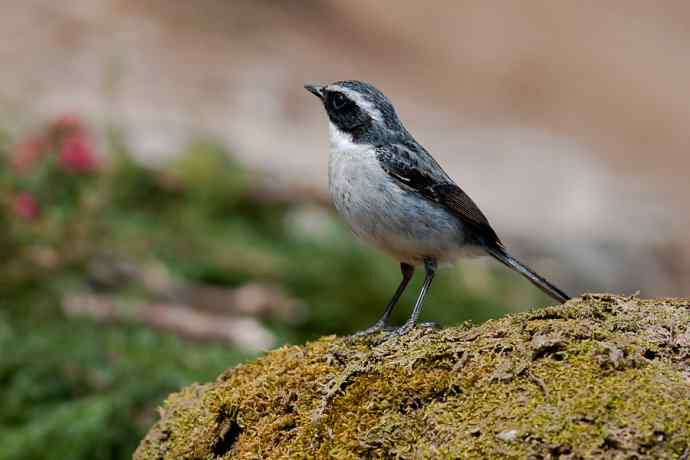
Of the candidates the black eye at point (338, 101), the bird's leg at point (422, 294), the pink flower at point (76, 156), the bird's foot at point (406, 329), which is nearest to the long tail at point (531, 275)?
the bird's leg at point (422, 294)

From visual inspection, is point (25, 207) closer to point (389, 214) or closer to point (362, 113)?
point (362, 113)

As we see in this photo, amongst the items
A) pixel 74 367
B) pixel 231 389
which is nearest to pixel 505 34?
pixel 74 367

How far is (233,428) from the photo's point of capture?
4125 mm

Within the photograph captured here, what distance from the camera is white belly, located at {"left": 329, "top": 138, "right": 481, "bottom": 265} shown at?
517 cm

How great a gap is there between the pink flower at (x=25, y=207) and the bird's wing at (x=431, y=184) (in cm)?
349

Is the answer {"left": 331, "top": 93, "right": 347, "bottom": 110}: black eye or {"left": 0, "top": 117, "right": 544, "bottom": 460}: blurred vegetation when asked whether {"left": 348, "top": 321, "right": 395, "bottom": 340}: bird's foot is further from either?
{"left": 0, "top": 117, "right": 544, "bottom": 460}: blurred vegetation

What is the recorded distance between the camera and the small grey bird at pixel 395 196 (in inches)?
205

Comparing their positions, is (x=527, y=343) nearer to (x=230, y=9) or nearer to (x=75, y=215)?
(x=75, y=215)

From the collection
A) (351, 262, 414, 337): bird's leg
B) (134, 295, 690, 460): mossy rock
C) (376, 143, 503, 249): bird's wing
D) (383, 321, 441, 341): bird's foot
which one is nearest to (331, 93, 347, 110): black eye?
→ (376, 143, 503, 249): bird's wing

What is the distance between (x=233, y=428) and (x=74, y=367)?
3.30 m

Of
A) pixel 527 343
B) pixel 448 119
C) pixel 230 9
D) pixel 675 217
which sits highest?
pixel 230 9

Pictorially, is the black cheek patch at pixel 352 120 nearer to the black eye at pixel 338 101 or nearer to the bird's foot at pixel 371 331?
the black eye at pixel 338 101

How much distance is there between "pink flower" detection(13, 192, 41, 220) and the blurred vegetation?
13mm

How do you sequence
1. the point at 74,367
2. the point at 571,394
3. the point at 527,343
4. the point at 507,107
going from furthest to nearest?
the point at 507,107
the point at 74,367
the point at 527,343
the point at 571,394
